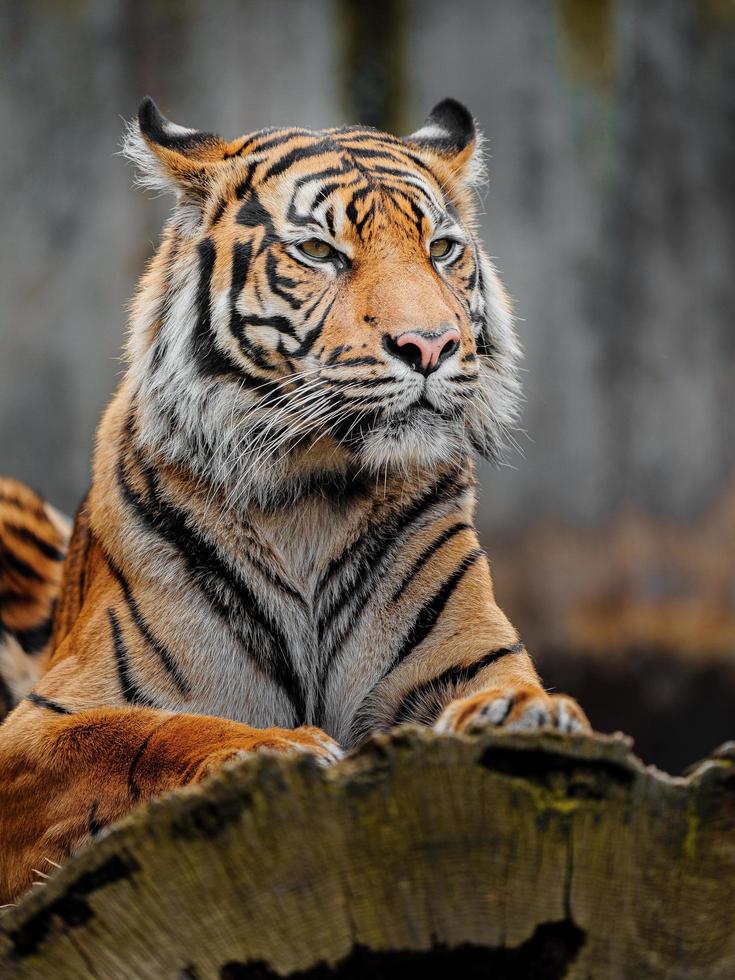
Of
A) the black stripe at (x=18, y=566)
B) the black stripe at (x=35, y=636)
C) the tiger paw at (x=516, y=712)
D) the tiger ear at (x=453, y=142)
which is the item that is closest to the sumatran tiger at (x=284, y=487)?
the tiger ear at (x=453, y=142)

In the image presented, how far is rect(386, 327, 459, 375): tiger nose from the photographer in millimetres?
2381

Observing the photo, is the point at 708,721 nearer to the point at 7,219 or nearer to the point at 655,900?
the point at 7,219

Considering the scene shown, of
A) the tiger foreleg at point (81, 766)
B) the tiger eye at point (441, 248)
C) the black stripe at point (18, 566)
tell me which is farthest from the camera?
the black stripe at point (18, 566)

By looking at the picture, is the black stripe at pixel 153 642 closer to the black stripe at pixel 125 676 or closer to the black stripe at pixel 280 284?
the black stripe at pixel 125 676

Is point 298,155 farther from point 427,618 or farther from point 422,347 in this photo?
point 427,618

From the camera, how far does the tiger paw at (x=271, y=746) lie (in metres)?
1.91

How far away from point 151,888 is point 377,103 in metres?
5.41

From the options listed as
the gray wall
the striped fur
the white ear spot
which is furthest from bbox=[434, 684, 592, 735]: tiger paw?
the gray wall

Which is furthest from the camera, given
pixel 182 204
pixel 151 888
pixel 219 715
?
pixel 182 204

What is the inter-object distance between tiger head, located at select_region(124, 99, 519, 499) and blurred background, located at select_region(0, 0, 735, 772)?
10.8 ft

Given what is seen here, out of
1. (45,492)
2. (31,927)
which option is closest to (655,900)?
(31,927)

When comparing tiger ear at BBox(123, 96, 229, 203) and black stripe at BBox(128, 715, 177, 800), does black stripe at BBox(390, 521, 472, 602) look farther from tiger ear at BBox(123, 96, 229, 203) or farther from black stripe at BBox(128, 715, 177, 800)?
tiger ear at BBox(123, 96, 229, 203)

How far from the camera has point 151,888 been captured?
1.42 meters

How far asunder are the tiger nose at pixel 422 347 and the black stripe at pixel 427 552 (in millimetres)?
417
